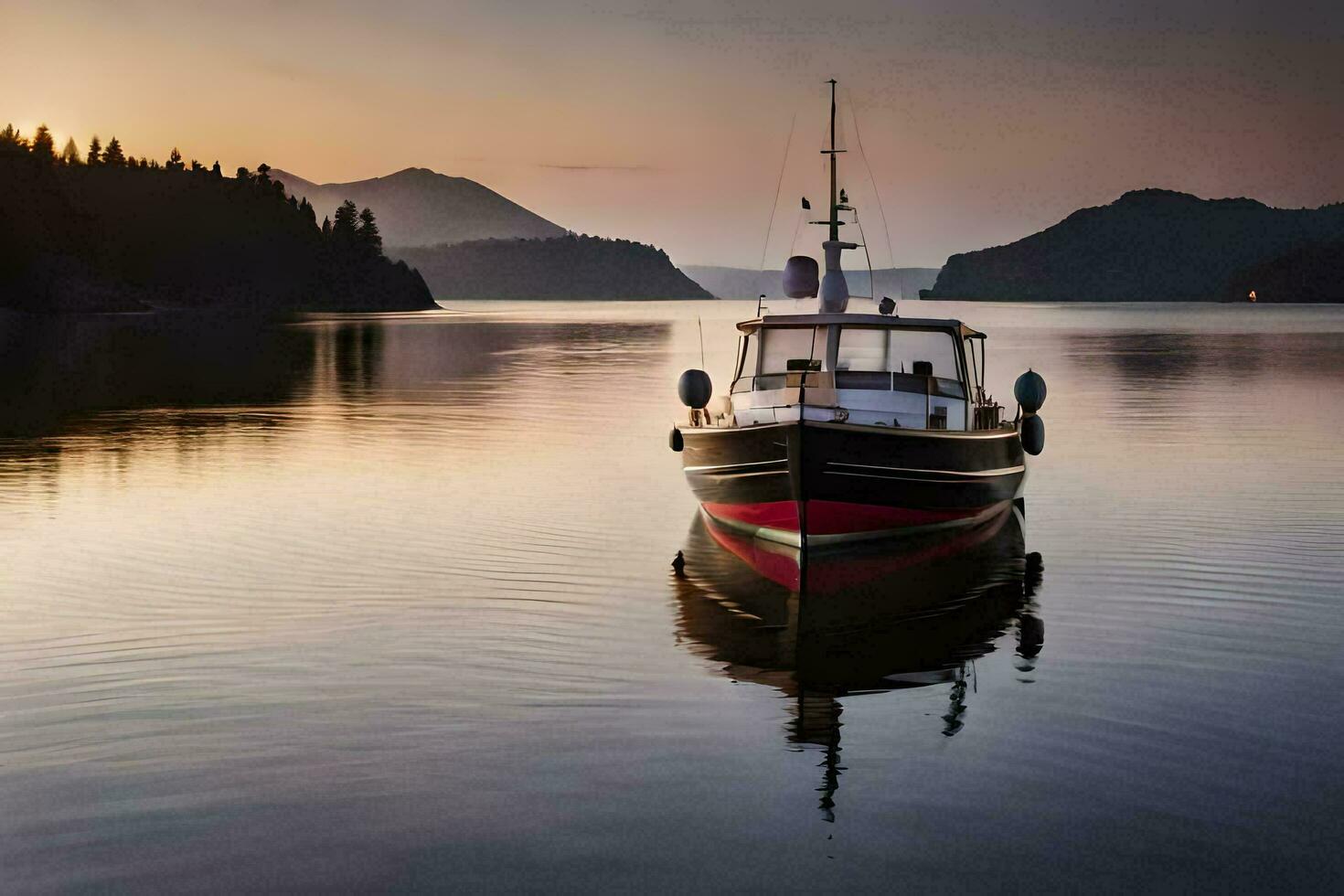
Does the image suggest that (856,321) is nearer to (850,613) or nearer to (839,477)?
(839,477)

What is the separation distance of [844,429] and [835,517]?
1417 mm

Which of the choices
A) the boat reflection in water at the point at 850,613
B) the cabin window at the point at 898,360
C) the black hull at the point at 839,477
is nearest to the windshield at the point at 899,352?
the cabin window at the point at 898,360

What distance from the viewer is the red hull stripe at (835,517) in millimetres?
21688

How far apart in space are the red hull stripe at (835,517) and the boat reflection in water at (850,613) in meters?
0.33

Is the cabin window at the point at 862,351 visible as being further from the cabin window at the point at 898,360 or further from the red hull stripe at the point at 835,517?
the red hull stripe at the point at 835,517

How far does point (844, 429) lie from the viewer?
69.5ft

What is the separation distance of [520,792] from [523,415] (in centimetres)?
3615

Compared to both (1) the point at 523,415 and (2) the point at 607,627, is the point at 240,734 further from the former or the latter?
(1) the point at 523,415

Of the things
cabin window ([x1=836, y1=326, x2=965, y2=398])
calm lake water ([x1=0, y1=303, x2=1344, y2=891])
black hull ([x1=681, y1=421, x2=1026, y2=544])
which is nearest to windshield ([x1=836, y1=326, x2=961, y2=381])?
cabin window ([x1=836, y1=326, x2=965, y2=398])

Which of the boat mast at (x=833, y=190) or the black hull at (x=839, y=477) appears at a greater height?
the boat mast at (x=833, y=190)

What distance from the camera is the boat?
21.5 m

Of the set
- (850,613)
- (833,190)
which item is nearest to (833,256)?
(833,190)

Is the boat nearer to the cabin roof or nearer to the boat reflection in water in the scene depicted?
the cabin roof

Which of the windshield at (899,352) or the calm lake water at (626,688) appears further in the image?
the windshield at (899,352)
